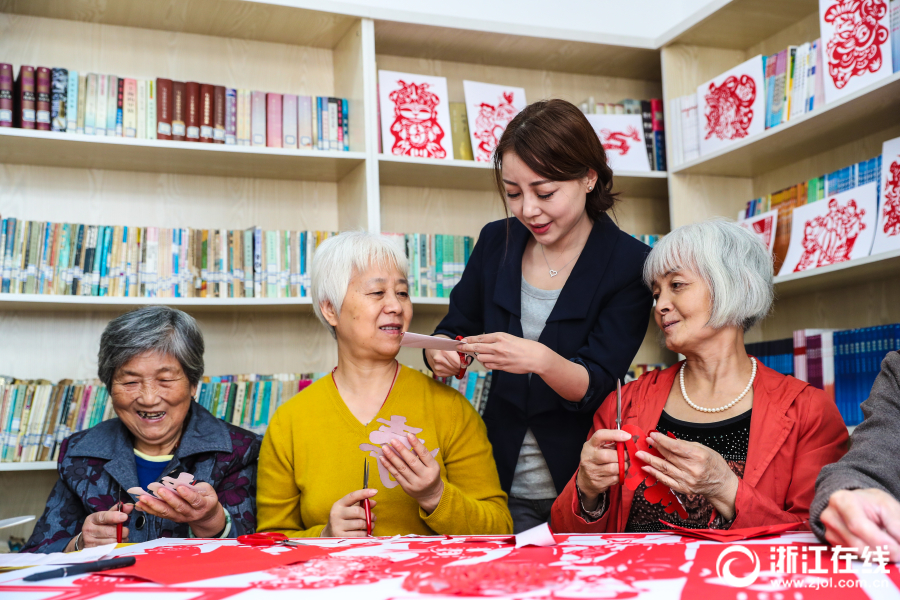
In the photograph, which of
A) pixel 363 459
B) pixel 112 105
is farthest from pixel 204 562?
pixel 112 105

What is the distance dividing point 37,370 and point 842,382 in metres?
2.80

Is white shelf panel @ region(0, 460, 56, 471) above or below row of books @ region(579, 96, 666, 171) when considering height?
below

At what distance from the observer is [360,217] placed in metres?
2.82

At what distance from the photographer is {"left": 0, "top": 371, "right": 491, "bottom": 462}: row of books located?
246cm

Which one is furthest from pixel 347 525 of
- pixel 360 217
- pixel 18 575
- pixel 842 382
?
pixel 842 382

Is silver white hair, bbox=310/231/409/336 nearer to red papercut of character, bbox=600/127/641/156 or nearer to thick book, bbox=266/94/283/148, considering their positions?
thick book, bbox=266/94/283/148

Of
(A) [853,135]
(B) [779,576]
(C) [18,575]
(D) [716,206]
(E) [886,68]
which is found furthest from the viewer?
(D) [716,206]

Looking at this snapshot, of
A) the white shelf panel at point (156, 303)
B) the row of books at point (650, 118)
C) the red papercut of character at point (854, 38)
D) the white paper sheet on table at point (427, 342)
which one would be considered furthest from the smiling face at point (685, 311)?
the row of books at point (650, 118)

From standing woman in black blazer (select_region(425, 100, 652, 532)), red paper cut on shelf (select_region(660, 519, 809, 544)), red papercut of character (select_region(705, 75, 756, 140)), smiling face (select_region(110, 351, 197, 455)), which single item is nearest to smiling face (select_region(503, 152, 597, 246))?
standing woman in black blazer (select_region(425, 100, 652, 532))

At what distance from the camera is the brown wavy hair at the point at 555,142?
1.76 meters

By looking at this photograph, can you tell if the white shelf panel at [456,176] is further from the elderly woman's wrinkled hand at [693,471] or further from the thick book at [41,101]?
the elderly woman's wrinkled hand at [693,471]

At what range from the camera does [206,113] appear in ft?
8.95

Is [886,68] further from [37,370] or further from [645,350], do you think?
[37,370]

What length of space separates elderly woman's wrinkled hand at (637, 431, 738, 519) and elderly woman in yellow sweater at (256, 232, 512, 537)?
1.44 ft
